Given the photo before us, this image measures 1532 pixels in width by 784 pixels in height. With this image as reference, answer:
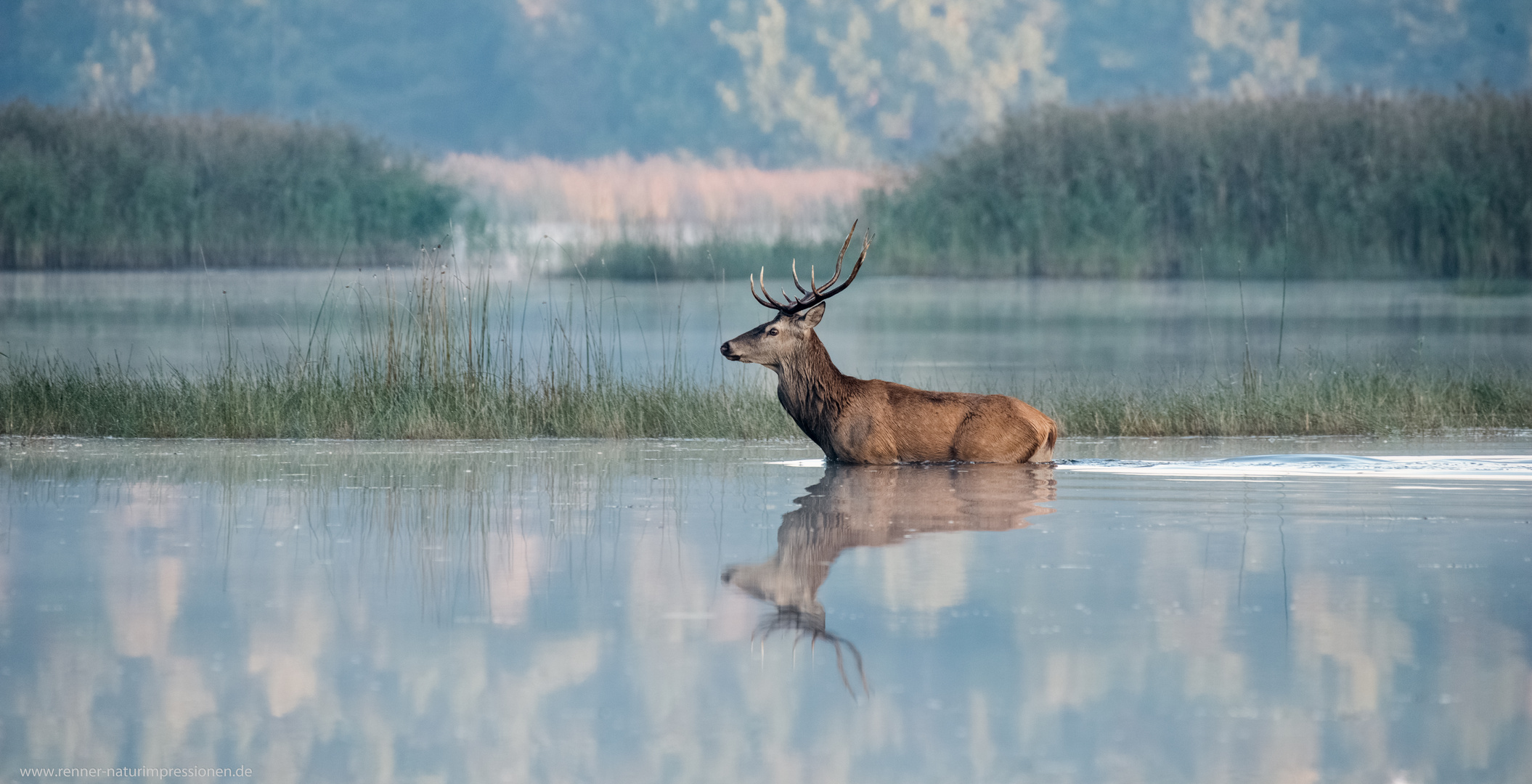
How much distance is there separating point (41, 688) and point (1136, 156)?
3662 cm

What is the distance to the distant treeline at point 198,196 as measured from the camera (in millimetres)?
41750

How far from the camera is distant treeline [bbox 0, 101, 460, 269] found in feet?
137

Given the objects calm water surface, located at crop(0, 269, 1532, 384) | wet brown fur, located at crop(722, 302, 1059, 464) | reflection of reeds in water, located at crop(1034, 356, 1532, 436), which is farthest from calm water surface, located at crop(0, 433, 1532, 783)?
calm water surface, located at crop(0, 269, 1532, 384)

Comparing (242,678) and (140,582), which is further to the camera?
(140,582)

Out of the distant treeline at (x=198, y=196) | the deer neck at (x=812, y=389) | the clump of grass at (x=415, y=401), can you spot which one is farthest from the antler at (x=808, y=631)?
the distant treeline at (x=198, y=196)

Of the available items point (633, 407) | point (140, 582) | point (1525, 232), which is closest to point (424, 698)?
point (140, 582)

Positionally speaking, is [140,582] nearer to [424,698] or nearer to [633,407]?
[424,698]

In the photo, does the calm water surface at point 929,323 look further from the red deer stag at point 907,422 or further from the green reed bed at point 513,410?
the red deer stag at point 907,422

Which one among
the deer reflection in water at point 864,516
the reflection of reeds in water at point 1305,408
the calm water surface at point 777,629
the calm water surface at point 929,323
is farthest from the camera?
the calm water surface at point 929,323

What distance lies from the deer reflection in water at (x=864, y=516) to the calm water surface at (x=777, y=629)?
0.03 meters

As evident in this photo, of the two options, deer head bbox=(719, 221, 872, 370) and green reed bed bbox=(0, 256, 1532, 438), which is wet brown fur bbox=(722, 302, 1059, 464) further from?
green reed bed bbox=(0, 256, 1532, 438)

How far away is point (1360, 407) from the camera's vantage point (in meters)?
13.7

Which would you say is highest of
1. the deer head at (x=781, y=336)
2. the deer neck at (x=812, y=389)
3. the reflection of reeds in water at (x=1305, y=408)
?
the deer head at (x=781, y=336)

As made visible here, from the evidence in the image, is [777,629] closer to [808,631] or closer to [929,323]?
[808,631]
